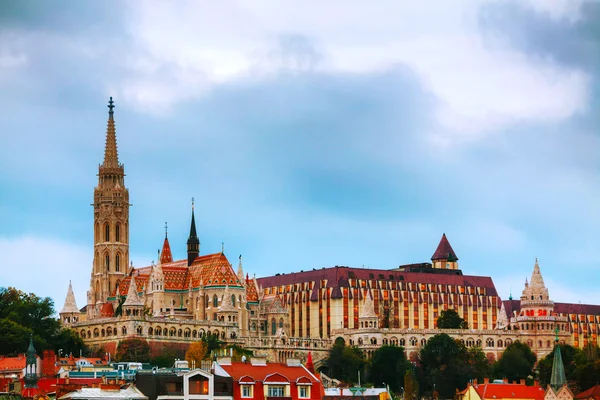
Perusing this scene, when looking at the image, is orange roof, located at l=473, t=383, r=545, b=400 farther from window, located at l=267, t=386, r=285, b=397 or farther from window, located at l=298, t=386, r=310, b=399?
window, located at l=267, t=386, r=285, b=397

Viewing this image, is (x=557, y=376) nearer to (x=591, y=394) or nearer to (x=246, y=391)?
(x=591, y=394)

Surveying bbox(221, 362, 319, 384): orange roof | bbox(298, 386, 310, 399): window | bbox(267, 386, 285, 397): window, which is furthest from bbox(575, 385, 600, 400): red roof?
bbox(267, 386, 285, 397): window

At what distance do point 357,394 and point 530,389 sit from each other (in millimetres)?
36652

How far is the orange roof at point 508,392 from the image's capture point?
7436 inches

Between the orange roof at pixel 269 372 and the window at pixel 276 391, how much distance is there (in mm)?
699

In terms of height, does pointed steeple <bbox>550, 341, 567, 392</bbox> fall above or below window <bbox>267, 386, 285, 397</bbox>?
above

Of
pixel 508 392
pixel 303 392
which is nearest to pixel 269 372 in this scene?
pixel 303 392

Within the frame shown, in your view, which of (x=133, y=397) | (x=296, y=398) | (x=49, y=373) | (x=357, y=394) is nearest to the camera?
(x=133, y=397)

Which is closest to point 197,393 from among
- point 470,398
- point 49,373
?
point 49,373

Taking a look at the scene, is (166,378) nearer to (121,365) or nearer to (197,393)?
(197,393)

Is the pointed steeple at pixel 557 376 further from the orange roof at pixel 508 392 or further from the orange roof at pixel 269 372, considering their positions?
the orange roof at pixel 269 372

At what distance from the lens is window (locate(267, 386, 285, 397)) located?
141750 mm

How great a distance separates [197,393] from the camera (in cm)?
13662

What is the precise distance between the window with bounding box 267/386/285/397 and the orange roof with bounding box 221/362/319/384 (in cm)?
70
